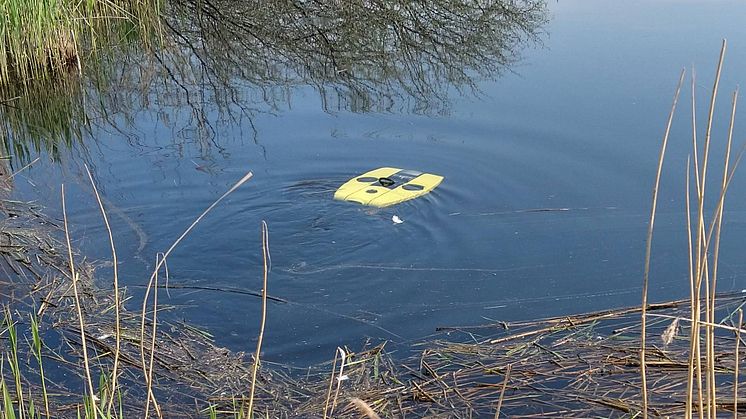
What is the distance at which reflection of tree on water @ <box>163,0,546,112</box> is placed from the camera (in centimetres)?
628

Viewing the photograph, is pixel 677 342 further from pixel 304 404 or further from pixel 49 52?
pixel 49 52

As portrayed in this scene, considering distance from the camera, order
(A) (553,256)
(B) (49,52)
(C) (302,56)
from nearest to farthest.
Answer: (A) (553,256), (B) (49,52), (C) (302,56)

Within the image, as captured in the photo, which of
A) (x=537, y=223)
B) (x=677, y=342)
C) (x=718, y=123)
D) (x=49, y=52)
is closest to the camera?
(x=677, y=342)

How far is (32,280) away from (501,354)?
6.79 feet

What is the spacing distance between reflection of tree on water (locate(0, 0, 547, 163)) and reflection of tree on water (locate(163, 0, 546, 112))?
1 centimetres

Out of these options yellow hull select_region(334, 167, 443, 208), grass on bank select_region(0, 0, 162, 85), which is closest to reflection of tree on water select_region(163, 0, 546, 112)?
grass on bank select_region(0, 0, 162, 85)

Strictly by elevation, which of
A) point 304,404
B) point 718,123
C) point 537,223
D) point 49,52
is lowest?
point 304,404

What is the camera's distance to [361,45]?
7156mm

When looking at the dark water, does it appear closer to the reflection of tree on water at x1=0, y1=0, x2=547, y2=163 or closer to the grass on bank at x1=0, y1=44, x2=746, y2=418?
the reflection of tree on water at x1=0, y1=0, x2=547, y2=163

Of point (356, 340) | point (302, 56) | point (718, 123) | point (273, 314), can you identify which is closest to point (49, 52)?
point (302, 56)

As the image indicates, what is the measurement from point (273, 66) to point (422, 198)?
299cm

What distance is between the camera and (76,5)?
6.76m

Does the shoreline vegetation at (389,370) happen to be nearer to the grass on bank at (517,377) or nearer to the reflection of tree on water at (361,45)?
the grass on bank at (517,377)

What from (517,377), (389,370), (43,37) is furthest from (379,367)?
(43,37)
